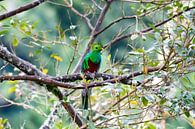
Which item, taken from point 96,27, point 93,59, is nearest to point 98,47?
point 93,59

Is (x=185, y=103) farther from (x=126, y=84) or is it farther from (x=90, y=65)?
(x=90, y=65)

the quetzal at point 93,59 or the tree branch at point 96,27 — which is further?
the tree branch at point 96,27

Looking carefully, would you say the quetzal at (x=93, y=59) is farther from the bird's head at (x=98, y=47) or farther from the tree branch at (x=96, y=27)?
the tree branch at (x=96, y=27)

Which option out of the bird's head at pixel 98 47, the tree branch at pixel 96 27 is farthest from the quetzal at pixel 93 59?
the tree branch at pixel 96 27

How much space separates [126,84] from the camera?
1805mm

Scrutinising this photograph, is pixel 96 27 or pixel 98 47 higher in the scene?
pixel 96 27

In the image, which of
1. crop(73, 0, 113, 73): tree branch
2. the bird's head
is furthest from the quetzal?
crop(73, 0, 113, 73): tree branch

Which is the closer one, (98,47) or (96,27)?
(98,47)

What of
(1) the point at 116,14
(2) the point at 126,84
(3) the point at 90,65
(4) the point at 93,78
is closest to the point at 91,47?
(3) the point at 90,65

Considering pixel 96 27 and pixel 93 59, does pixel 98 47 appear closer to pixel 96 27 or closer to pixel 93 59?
pixel 93 59

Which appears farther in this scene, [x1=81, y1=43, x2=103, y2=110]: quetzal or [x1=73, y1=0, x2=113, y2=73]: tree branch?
[x1=73, y1=0, x2=113, y2=73]: tree branch

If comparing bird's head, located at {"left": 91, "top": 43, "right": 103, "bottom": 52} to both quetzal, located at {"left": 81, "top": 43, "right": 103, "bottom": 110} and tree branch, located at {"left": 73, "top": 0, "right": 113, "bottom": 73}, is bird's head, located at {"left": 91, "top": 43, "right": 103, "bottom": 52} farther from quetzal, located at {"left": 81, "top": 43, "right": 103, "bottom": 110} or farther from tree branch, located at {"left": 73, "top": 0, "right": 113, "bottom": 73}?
tree branch, located at {"left": 73, "top": 0, "right": 113, "bottom": 73}

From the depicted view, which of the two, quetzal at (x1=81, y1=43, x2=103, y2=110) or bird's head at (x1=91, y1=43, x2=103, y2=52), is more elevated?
bird's head at (x1=91, y1=43, x2=103, y2=52)

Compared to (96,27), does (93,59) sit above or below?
below
